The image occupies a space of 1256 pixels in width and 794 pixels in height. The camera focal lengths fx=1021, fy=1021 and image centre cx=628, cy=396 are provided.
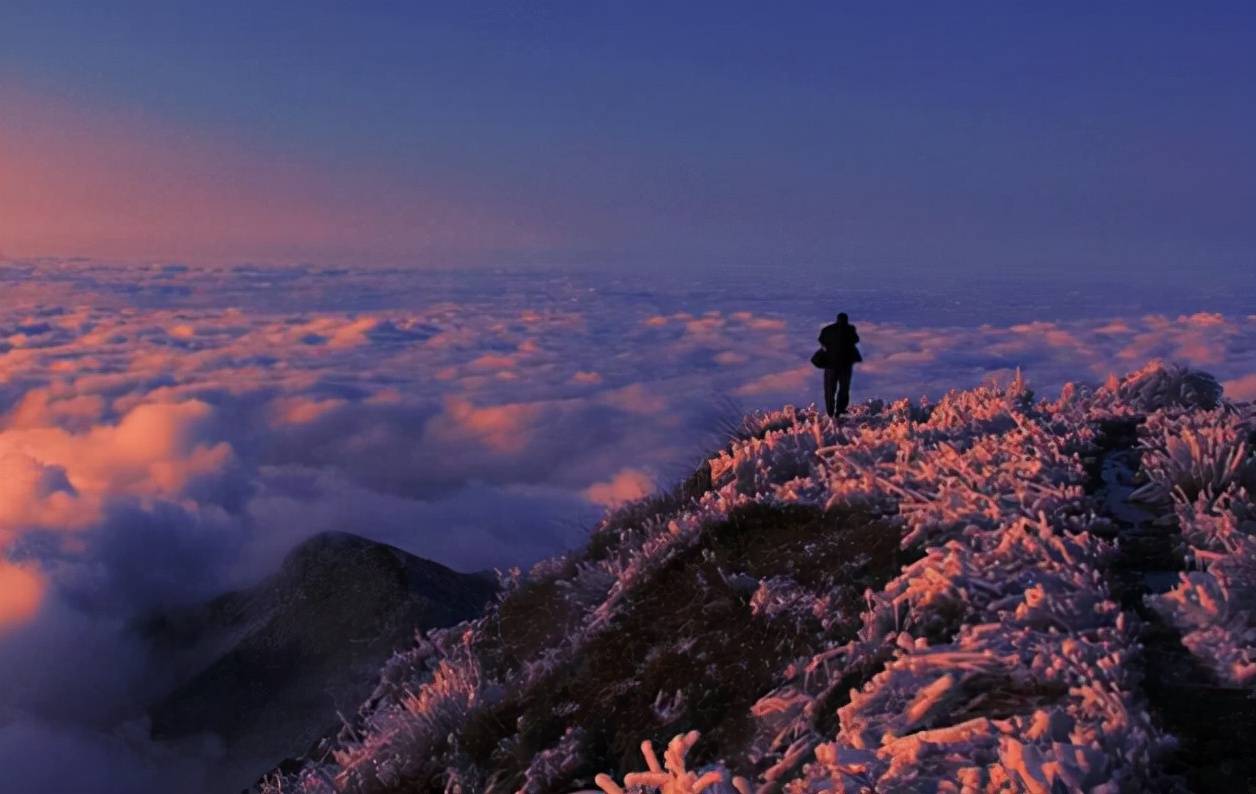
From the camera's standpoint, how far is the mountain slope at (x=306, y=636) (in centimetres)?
9831

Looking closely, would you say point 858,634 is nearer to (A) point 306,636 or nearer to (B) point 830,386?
(B) point 830,386

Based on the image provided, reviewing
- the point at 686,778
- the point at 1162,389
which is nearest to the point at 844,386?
the point at 1162,389

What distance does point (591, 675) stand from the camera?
6.32 m

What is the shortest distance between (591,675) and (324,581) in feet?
366

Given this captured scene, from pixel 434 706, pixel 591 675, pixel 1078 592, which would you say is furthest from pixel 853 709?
pixel 434 706

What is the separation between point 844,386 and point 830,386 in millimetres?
393

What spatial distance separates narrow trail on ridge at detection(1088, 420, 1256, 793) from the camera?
136 inches

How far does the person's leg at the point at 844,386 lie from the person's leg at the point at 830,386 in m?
0.12

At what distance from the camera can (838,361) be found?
44.3 feet

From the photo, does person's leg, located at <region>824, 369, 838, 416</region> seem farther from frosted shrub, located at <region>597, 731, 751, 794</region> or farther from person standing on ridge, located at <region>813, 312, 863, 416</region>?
frosted shrub, located at <region>597, 731, 751, 794</region>

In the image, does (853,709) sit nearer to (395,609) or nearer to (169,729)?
(395,609)

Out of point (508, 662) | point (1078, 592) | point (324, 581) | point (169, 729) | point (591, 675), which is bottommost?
point (169, 729)

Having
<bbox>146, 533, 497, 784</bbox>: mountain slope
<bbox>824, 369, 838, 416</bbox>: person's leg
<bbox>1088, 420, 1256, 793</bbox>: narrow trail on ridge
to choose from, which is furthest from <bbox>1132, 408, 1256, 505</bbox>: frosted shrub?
<bbox>146, 533, 497, 784</bbox>: mountain slope

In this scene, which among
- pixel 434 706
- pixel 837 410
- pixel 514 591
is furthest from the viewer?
pixel 837 410
